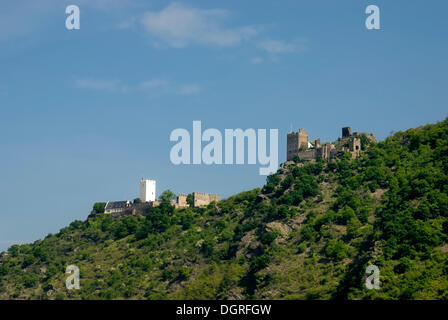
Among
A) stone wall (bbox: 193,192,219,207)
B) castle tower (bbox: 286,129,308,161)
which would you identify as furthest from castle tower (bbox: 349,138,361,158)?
stone wall (bbox: 193,192,219,207)

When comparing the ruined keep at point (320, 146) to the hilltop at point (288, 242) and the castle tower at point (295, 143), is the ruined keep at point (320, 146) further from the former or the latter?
the hilltop at point (288, 242)

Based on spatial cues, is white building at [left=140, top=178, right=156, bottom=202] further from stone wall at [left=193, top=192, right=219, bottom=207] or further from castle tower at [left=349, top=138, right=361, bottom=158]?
castle tower at [left=349, top=138, right=361, bottom=158]

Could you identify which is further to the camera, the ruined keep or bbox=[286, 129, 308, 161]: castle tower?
bbox=[286, 129, 308, 161]: castle tower

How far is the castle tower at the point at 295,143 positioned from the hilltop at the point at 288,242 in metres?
3.57

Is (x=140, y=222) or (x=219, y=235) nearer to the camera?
(x=219, y=235)

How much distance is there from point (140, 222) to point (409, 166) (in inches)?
1512

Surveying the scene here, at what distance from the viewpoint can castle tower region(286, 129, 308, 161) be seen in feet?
392

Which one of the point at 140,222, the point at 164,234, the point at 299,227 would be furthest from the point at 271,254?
the point at 140,222

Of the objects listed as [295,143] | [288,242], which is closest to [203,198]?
[295,143]

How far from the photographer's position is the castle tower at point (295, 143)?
119625 millimetres

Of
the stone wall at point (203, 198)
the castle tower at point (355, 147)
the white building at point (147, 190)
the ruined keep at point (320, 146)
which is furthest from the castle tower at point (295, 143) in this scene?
the white building at point (147, 190)

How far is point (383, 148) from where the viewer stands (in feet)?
372

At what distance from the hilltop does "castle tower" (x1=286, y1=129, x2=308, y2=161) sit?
11.7ft
